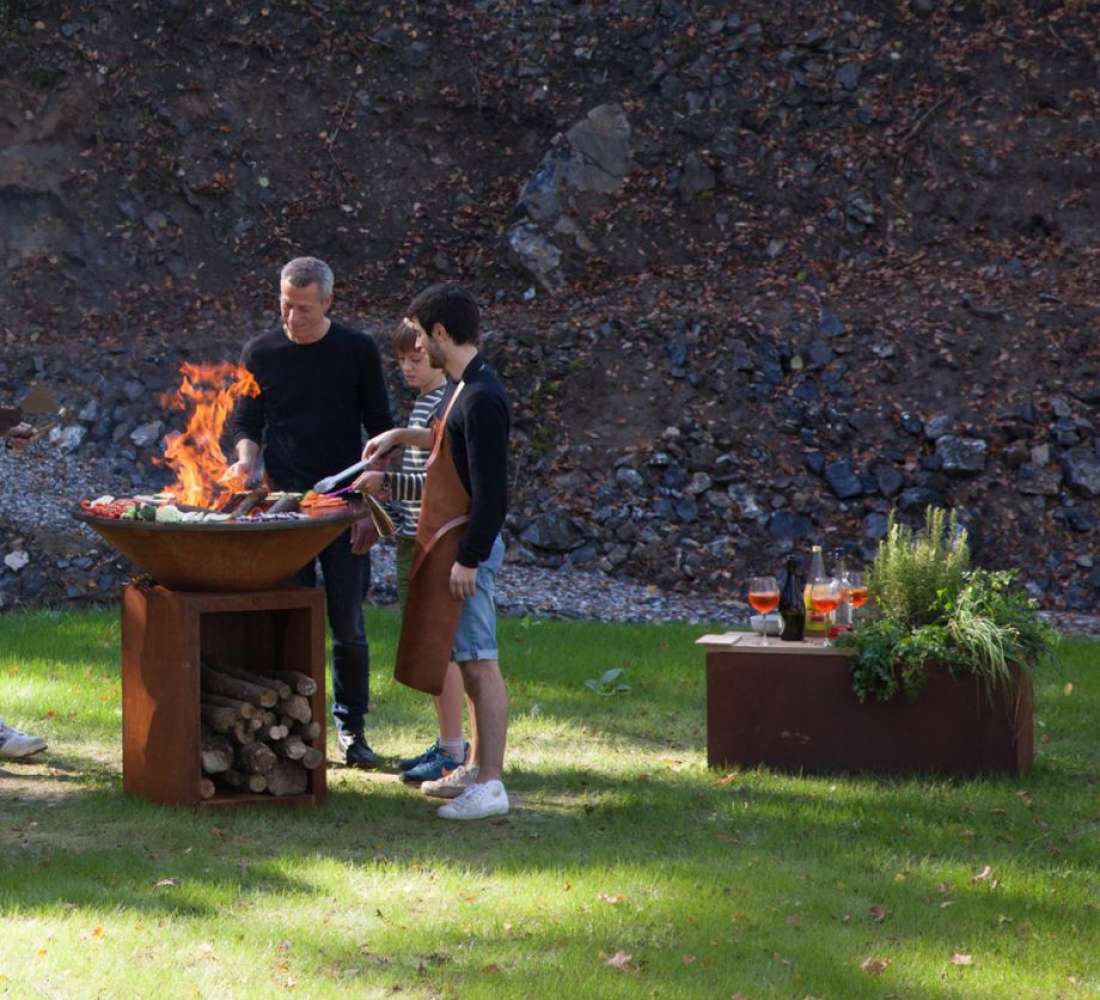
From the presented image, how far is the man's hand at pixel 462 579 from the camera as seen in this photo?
19.5 feet

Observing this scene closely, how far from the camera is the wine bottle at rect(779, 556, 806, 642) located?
687cm

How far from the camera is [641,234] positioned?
629 inches

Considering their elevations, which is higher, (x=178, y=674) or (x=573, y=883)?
(x=178, y=674)

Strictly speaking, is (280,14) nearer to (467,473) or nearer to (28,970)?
(467,473)

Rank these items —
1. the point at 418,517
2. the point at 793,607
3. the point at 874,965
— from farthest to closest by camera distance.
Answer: the point at 793,607, the point at 418,517, the point at 874,965

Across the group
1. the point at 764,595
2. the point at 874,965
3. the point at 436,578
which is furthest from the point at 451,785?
the point at 874,965

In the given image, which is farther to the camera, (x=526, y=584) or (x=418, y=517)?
(x=526, y=584)

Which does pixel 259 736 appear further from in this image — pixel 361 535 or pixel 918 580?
pixel 918 580

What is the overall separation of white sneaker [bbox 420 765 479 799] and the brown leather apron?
1.55ft

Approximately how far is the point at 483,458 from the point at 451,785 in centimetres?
138

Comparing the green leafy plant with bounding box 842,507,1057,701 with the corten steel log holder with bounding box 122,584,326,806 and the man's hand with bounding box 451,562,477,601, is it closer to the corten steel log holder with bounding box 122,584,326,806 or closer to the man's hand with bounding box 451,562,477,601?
the man's hand with bounding box 451,562,477,601

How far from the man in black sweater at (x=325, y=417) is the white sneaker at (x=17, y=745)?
130cm

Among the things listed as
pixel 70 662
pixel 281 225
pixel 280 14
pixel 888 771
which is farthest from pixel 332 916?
pixel 280 14

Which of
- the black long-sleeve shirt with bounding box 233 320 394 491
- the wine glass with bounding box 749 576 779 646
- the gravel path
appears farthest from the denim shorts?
the gravel path
